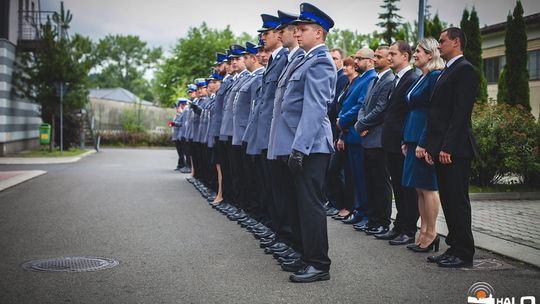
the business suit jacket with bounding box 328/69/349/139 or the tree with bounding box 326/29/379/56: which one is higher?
the tree with bounding box 326/29/379/56

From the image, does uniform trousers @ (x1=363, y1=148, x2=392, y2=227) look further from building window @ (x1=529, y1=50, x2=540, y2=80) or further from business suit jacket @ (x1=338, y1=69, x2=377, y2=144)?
building window @ (x1=529, y1=50, x2=540, y2=80)

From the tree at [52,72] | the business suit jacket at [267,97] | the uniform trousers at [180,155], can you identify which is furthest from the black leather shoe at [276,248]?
the tree at [52,72]

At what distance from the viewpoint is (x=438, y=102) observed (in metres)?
6.16

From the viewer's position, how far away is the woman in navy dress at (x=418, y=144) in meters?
6.59

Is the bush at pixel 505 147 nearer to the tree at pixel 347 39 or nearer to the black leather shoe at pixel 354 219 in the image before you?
the black leather shoe at pixel 354 219

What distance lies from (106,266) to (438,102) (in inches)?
140

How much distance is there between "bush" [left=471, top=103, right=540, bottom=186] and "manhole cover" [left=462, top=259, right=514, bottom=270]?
6.07 metres

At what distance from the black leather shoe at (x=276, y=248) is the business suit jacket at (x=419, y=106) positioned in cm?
175

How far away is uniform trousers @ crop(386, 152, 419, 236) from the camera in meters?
7.38

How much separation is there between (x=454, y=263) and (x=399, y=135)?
1939mm

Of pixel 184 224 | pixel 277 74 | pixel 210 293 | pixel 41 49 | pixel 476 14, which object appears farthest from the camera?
pixel 476 14

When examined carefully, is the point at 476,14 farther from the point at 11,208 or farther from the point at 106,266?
the point at 106,266

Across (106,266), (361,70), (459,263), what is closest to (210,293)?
(106,266)

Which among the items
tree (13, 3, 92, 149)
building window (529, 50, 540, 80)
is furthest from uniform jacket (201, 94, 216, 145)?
building window (529, 50, 540, 80)
